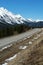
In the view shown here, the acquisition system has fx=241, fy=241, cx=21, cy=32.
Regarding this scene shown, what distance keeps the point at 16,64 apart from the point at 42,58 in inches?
54.7

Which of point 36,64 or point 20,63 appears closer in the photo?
point 36,64

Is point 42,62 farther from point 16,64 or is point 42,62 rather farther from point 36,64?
point 16,64

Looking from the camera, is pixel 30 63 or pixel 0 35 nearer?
pixel 30 63

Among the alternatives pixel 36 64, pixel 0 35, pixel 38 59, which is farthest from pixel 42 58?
pixel 0 35

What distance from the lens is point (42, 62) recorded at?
457 inches

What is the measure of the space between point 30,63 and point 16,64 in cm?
94

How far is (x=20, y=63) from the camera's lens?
12.5 m

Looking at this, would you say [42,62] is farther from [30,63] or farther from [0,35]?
[0,35]

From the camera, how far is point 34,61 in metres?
12.2

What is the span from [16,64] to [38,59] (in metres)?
1.18

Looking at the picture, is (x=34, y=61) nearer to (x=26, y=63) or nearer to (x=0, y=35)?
(x=26, y=63)

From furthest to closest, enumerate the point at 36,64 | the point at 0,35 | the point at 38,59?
the point at 0,35
the point at 38,59
the point at 36,64

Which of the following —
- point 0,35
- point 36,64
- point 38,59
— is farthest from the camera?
point 0,35

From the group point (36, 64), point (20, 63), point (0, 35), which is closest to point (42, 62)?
point (36, 64)
